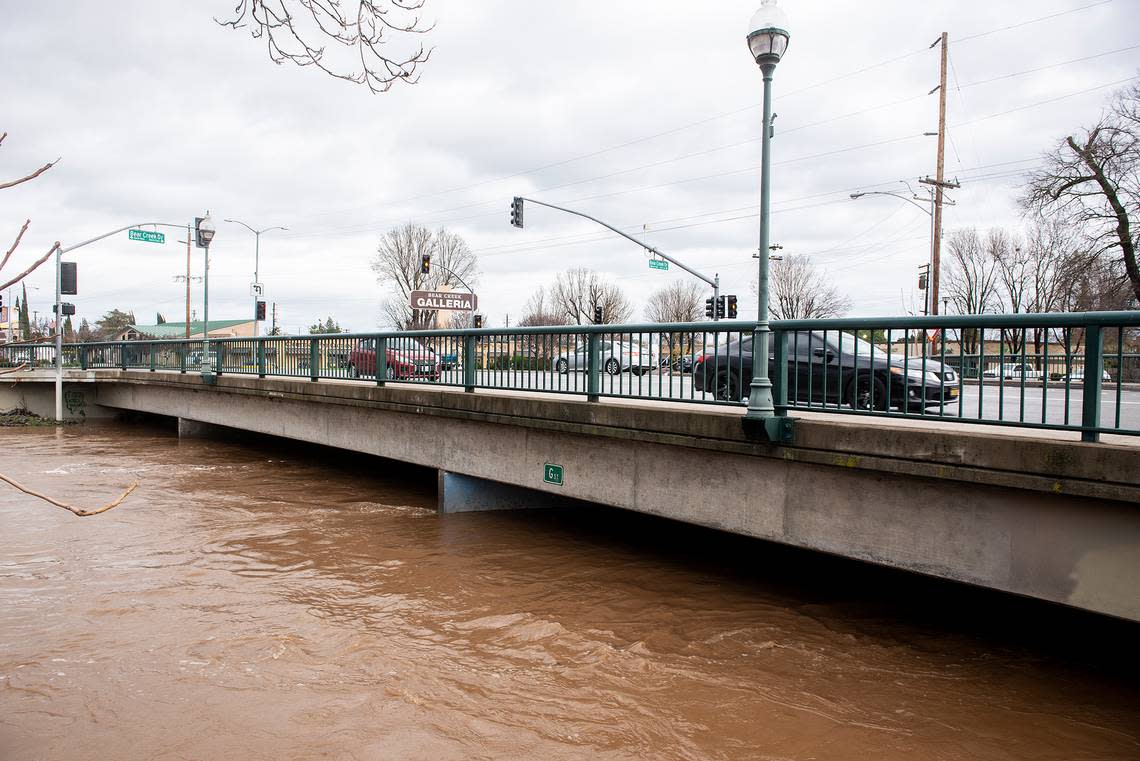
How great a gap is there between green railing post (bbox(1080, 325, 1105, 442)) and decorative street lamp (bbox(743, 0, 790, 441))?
A: 7.43 ft

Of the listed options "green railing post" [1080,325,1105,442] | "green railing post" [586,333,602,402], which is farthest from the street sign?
"green railing post" [1080,325,1105,442]

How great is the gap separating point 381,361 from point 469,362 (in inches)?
97.4

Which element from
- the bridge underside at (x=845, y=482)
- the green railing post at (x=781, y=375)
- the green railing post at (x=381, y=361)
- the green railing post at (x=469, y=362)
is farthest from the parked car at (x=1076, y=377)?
the green railing post at (x=381, y=361)

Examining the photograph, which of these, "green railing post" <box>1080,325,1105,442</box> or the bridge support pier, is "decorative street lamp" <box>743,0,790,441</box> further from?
the bridge support pier

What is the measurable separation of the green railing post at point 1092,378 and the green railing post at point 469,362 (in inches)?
304

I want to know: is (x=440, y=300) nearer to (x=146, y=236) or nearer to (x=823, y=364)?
(x=146, y=236)

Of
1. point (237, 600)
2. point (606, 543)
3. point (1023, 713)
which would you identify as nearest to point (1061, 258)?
point (606, 543)

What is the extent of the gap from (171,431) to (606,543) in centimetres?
2060

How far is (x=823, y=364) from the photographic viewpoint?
23.5 ft

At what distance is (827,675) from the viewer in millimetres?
6098

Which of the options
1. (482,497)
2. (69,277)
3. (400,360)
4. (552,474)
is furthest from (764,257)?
(69,277)

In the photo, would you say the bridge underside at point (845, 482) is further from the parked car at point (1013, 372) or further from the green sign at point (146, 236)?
the green sign at point (146, 236)

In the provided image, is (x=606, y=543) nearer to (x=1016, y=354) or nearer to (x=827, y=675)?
(x=827, y=675)

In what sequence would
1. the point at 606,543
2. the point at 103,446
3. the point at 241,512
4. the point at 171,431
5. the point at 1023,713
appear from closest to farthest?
the point at 1023,713 < the point at 606,543 < the point at 241,512 < the point at 103,446 < the point at 171,431
